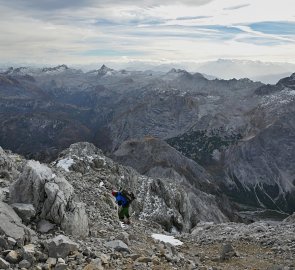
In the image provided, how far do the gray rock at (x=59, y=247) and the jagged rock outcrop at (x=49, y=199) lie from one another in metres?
4.53

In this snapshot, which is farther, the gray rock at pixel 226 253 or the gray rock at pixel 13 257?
the gray rock at pixel 226 253

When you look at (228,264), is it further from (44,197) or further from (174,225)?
(174,225)

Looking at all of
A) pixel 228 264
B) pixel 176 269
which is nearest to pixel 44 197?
pixel 176 269

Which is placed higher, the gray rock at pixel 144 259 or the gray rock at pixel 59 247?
the gray rock at pixel 59 247

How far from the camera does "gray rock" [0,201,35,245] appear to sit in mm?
20172

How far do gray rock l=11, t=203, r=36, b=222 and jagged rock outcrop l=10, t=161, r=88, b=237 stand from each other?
0.71 m

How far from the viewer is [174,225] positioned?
85.9m

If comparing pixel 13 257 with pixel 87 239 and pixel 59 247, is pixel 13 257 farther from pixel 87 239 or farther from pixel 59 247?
pixel 87 239

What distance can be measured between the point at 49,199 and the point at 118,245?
5.24 m

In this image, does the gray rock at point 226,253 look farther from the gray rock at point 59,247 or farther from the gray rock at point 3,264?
the gray rock at point 3,264

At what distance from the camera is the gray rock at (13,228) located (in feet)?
66.2

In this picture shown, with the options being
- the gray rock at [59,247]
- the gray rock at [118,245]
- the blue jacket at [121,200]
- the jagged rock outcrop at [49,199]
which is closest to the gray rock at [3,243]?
the gray rock at [59,247]

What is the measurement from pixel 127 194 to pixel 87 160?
5137 centimetres

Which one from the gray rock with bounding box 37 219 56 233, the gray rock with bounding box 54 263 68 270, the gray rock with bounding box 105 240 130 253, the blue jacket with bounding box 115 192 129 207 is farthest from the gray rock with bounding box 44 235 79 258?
the blue jacket with bounding box 115 192 129 207
